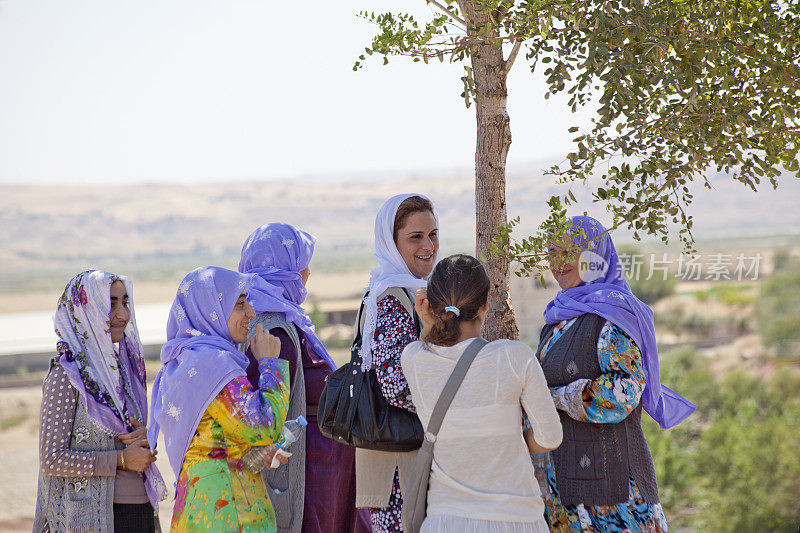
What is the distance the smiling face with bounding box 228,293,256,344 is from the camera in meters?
2.92

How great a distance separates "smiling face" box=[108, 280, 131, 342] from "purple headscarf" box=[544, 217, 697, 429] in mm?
1724

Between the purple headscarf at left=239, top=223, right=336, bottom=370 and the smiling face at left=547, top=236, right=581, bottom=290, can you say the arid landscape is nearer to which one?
the purple headscarf at left=239, top=223, right=336, bottom=370

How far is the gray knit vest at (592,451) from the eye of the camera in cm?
292

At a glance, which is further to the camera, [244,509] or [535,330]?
[535,330]

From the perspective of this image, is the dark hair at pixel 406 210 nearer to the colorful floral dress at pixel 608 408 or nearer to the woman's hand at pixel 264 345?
the woman's hand at pixel 264 345

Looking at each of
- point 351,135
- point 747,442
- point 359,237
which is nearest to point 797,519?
point 747,442

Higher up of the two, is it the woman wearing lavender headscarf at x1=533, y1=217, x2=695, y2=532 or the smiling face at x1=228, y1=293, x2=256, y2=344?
the smiling face at x1=228, y1=293, x2=256, y2=344

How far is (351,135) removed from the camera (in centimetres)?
12100

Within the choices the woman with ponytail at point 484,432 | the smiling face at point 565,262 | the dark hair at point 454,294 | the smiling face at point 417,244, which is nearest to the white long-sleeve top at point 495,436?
the woman with ponytail at point 484,432

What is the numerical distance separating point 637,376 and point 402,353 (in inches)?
36.2

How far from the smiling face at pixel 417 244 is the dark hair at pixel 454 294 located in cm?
60

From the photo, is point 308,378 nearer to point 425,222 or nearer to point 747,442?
→ point 425,222

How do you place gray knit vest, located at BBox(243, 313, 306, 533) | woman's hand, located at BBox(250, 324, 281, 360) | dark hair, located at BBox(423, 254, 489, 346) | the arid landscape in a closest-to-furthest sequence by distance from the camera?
dark hair, located at BBox(423, 254, 489, 346) < woman's hand, located at BBox(250, 324, 281, 360) < gray knit vest, located at BBox(243, 313, 306, 533) < the arid landscape

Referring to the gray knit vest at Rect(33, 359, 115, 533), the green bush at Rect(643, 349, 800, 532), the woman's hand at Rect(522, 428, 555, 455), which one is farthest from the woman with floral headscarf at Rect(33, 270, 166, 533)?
the green bush at Rect(643, 349, 800, 532)
